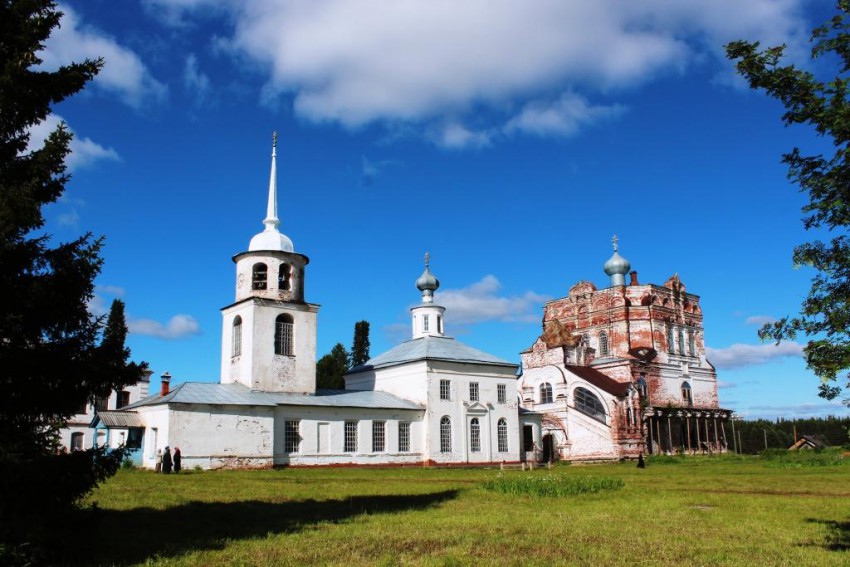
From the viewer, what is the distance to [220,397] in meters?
35.5

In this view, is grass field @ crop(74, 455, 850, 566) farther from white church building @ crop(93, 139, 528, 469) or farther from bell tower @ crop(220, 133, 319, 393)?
bell tower @ crop(220, 133, 319, 393)

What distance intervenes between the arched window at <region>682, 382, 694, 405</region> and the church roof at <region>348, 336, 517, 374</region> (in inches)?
940

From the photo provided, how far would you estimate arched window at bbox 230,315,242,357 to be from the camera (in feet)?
130

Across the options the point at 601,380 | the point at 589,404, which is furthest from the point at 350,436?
the point at 601,380

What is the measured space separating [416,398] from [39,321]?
34.7 m

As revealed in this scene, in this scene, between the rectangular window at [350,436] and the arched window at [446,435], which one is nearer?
the rectangular window at [350,436]

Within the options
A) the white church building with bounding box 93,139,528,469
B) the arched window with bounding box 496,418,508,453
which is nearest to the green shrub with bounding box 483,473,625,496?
the white church building with bounding box 93,139,528,469

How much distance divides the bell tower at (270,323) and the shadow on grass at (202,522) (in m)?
22.3

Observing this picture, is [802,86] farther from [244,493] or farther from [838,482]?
[838,482]

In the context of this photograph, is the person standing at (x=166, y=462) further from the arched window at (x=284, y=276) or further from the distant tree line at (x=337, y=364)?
the distant tree line at (x=337, y=364)

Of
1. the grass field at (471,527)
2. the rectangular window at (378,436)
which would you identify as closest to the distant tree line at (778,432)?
the rectangular window at (378,436)

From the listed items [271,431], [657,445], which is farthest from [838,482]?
[657,445]

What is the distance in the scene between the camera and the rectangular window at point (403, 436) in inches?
1626

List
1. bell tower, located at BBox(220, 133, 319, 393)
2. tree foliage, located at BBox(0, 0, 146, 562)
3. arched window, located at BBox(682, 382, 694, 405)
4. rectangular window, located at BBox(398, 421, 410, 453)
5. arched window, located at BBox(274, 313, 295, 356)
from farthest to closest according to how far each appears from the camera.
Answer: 1. arched window, located at BBox(682, 382, 694, 405)
2. rectangular window, located at BBox(398, 421, 410, 453)
3. arched window, located at BBox(274, 313, 295, 356)
4. bell tower, located at BBox(220, 133, 319, 393)
5. tree foliage, located at BBox(0, 0, 146, 562)
